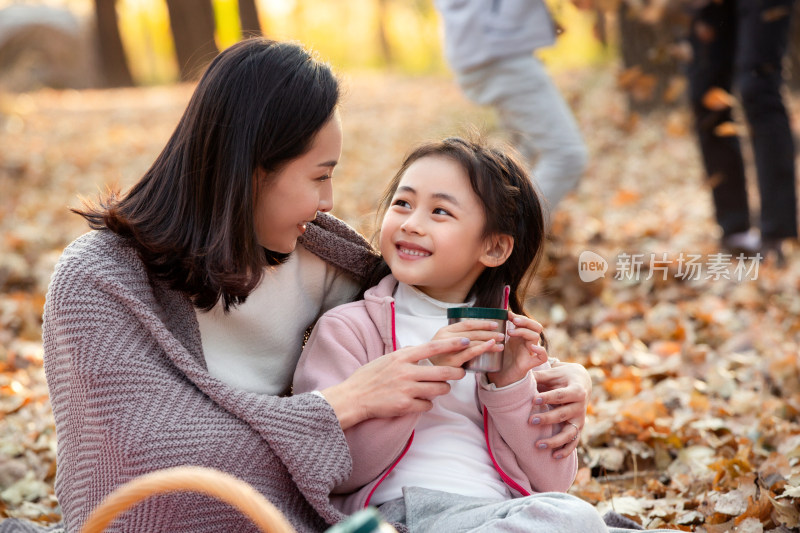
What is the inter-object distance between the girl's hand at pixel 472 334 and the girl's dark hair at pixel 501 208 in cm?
35

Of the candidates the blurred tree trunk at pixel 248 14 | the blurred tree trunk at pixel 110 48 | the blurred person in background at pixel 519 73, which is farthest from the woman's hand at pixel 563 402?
the blurred tree trunk at pixel 110 48

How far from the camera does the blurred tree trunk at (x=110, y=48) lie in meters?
14.2

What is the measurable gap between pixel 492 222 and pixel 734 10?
9.30 feet

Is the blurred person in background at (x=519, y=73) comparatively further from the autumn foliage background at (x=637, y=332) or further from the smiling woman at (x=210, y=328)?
the smiling woman at (x=210, y=328)

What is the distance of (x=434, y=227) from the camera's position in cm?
199

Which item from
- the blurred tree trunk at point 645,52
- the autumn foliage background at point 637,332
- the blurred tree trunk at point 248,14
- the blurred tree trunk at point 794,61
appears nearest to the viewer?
the autumn foliage background at point 637,332

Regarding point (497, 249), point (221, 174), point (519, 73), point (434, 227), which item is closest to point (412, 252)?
point (434, 227)

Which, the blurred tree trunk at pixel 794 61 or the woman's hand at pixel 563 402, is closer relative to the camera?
the woman's hand at pixel 563 402

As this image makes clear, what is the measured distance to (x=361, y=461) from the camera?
184 centimetres

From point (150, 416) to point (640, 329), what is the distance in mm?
2639

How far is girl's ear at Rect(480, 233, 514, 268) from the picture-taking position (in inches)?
81.5

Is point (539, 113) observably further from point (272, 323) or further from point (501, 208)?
point (272, 323)

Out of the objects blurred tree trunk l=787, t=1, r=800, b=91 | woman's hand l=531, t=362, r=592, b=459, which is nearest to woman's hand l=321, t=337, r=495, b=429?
woman's hand l=531, t=362, r=592, b=459

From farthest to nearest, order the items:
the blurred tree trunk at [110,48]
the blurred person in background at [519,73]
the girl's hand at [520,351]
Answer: the blurred tree trunk at [110,48] < the blurred person in background at [519,73] < the girl's hand at [520,351]
